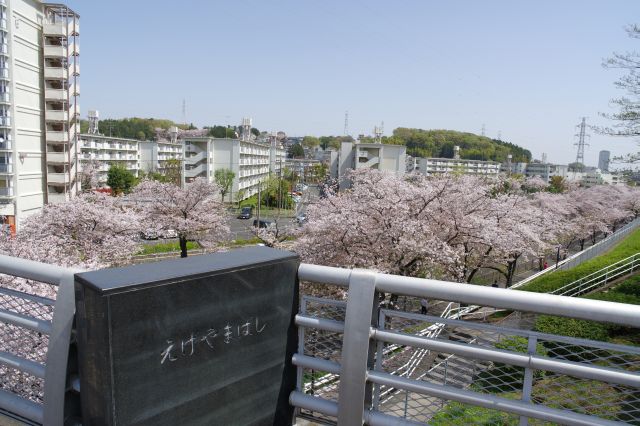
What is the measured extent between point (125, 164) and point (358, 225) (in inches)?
2177

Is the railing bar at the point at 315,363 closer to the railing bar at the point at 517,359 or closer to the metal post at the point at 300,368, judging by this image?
the metal post at the point at 300,368

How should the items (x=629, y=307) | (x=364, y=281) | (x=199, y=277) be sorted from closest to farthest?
(x=629, y=307) → (x=199, y=277) → (x=364, y=281)

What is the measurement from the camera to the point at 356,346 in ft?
6.21

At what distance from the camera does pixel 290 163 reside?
9538 centimetres

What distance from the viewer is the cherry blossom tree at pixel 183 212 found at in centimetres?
2164

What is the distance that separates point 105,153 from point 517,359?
61077mm

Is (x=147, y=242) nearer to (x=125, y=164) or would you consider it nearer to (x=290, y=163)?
(x=125, y=164)

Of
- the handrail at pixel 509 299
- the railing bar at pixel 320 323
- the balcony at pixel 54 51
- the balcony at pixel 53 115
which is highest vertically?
the balcony at pixel 54 51

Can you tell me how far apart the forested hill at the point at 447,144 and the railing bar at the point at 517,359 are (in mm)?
96004

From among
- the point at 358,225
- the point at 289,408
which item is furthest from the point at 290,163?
the point at 289,408

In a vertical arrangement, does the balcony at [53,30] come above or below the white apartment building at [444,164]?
above

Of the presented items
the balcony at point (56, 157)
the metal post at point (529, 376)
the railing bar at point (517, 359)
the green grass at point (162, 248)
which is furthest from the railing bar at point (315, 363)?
the balcony at point (56, 157)

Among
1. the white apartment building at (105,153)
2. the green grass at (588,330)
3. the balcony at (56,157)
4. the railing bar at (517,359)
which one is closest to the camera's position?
the railing bar at (517,359)

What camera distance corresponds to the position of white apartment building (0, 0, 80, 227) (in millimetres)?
24250
